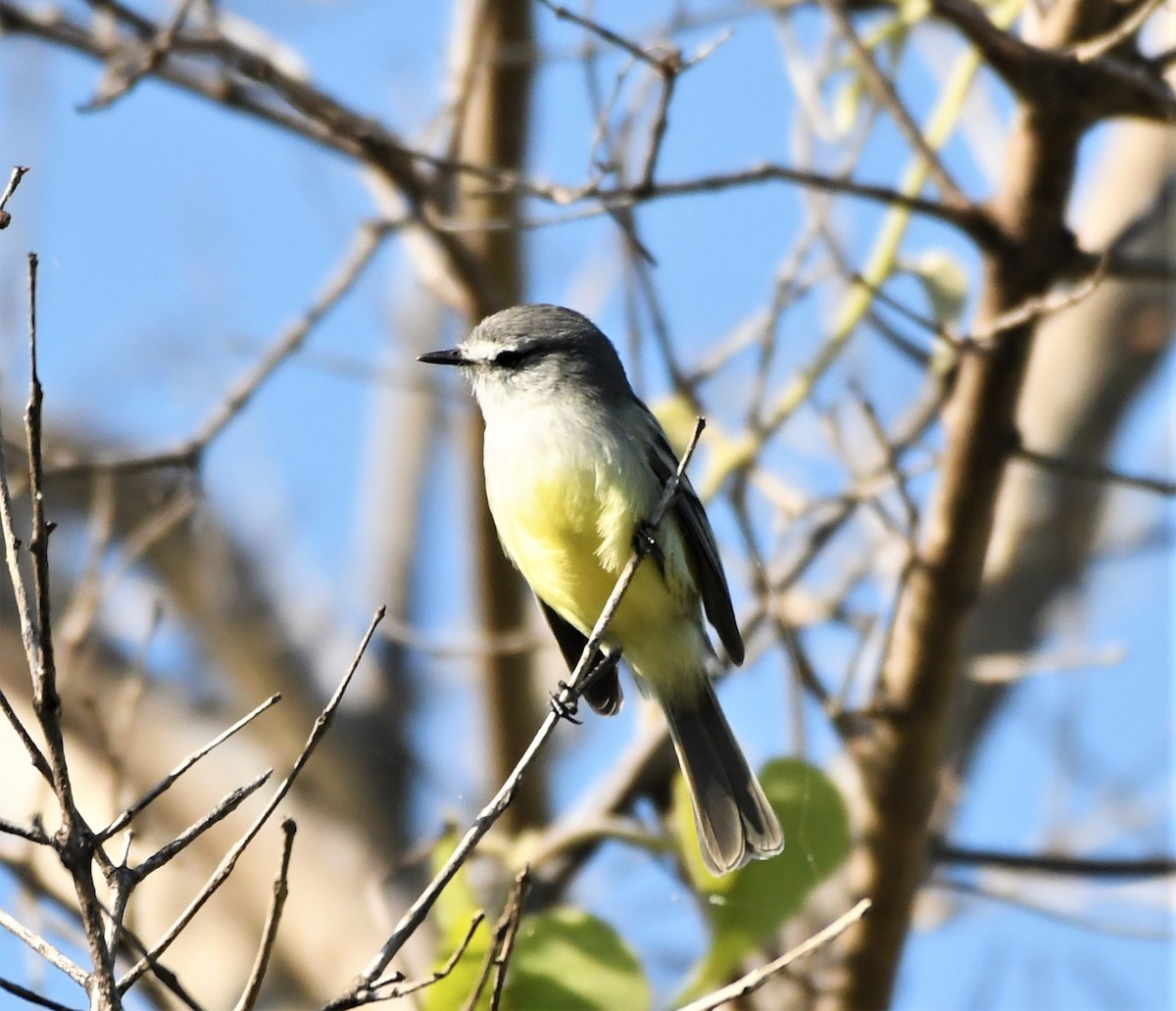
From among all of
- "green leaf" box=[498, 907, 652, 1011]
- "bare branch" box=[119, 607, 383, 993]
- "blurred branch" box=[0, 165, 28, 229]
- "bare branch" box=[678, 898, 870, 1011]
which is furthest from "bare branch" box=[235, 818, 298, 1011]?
"green leaf" box=[498, 907, 652, 1011]

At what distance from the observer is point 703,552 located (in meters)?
3.53

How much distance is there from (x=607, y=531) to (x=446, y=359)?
0.72 m

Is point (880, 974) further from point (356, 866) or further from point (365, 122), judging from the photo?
point (356, 866)

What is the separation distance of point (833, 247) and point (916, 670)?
1.04 meters

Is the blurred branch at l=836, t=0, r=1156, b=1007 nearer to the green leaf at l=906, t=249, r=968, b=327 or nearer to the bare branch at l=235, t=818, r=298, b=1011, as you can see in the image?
the green leaf at l=906, t=249, r=968, b=327

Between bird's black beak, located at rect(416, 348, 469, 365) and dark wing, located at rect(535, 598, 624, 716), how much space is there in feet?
2.01

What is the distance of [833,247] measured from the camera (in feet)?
12.0

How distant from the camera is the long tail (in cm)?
338

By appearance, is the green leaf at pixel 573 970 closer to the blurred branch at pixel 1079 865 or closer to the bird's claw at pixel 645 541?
the bird's claw at pixel 645 541

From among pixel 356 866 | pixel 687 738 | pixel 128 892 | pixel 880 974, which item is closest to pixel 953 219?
pixel 687 738

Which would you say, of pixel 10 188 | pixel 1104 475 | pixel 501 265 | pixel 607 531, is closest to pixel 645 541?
pixel 607 531

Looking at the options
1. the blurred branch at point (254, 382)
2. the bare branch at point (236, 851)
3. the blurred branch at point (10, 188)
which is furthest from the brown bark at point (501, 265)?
the bare branch at point (236, 851)

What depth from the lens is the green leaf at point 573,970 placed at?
3.02 meters

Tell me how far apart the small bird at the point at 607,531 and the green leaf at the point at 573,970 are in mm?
349
